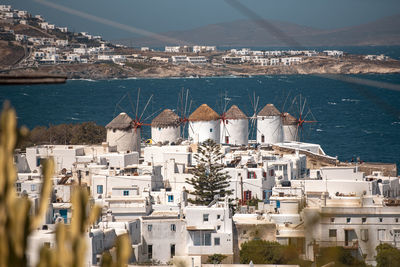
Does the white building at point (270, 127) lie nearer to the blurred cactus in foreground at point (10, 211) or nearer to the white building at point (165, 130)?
the white building at point (165, 130)

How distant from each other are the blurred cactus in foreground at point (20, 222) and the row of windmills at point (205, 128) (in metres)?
32.9

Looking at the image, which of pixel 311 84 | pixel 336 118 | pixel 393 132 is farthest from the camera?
pixel 311 84

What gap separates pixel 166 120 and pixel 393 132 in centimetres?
4176

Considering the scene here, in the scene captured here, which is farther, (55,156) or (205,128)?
(205,128)

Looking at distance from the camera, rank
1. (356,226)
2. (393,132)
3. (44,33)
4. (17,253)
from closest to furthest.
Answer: (17,253) → (356,226) → (393,132) → (44,33)

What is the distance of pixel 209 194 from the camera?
89.6 feet

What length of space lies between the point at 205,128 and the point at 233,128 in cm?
218

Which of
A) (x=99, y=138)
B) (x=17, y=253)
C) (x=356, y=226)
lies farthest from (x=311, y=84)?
(x=17, y=253)

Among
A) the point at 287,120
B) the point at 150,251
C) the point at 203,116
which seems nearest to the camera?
the point at 150,251

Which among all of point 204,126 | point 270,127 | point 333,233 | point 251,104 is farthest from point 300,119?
point 251,104

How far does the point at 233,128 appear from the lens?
40.5 metres

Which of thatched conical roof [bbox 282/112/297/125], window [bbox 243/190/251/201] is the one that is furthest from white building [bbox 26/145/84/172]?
thatched conical roof [bbox 282/112/297/125]

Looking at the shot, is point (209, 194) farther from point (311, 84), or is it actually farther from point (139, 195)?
point (311, 84)

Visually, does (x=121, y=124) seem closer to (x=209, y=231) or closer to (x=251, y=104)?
(x=209, y=231)
